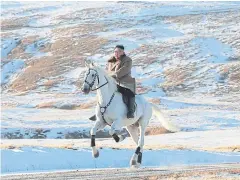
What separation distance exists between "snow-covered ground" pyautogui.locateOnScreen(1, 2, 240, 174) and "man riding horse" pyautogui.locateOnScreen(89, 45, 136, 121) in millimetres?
5551

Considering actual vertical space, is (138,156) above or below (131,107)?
below

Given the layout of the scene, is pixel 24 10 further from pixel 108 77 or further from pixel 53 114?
pixel 108 77

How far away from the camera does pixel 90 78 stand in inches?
635

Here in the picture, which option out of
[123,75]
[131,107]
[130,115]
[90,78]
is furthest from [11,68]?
[90,78]

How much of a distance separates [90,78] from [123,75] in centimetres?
185

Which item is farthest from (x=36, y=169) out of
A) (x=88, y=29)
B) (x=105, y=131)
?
(x=88, y=29)

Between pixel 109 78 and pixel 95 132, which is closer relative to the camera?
pixel 95 132

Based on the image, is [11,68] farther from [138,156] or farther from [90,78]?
[90,78]

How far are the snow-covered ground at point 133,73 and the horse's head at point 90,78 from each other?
6.01m

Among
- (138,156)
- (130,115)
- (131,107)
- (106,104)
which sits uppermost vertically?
(106,104)

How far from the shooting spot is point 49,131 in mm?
51438

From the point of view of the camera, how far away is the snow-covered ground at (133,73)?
83.0 ft

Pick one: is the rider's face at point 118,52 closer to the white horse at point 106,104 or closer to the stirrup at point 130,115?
the white horse at point 106,104

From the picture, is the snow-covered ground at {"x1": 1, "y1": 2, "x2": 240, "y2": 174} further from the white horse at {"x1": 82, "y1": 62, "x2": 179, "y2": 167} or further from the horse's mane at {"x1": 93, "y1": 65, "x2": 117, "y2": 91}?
the horse's mane at {"x1": 93, "y1": 65, "x2": 117, "y2": 91}
